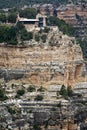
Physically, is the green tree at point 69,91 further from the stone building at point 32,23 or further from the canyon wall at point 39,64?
the stone building at point 32,23

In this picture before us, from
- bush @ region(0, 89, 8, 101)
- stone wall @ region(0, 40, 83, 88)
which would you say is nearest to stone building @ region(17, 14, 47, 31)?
stone wall @ region(0, 40, 83, 88)

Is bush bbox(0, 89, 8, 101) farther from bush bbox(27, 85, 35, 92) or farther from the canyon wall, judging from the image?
the canyon wall

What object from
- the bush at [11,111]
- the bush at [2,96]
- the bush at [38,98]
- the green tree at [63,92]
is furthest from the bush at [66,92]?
the bush at [11,111]

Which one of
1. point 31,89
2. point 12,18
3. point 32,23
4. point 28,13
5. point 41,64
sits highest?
point 12,18

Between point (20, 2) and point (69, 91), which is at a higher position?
point (69, 91)

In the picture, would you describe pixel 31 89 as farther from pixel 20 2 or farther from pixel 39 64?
pixel 20 2

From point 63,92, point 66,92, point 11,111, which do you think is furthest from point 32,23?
point 11,111

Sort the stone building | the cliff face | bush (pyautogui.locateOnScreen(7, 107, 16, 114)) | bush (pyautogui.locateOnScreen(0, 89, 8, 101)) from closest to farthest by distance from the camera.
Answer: bush (pyautogui.locateOnScreen(7, 107, 16, 114))
bush (pyautogui.locateOnScreen(0, 89, 8, 101))
the cliff face
the stone building

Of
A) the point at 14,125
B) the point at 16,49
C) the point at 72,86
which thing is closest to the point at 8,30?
the point at 16,49
